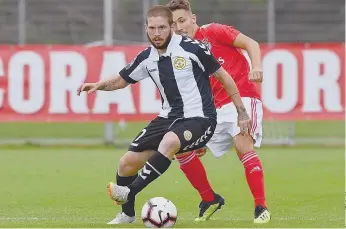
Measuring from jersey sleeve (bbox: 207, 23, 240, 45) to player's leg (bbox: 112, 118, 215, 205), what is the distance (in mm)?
1111

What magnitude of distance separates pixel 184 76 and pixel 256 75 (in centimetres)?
70

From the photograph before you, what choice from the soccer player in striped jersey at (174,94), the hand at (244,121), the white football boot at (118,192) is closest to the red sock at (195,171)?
the hand at (244,121)

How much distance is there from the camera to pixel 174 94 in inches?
347

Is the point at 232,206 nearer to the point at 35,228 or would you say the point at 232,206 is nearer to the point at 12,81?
the point at 35,228

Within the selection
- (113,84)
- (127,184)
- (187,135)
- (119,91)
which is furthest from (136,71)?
(119,91)

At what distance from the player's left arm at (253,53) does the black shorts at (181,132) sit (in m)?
0.57

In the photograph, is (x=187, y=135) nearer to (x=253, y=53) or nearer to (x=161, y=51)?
(x=161, y=51)

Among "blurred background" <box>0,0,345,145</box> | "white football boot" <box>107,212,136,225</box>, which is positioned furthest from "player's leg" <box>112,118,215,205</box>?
"blurred background" <box>0,0,345,145</box>

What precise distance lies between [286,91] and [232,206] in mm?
8342

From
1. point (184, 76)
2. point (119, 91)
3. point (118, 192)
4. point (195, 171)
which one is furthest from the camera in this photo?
point (119, 91)

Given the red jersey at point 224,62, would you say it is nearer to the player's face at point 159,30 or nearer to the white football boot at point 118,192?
the player's face at point 159,30

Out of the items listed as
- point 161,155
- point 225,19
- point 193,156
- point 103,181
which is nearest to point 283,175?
point 103,181

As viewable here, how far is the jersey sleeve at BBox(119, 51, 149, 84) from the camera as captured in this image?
902 centimetres

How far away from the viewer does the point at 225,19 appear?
2253 cm
